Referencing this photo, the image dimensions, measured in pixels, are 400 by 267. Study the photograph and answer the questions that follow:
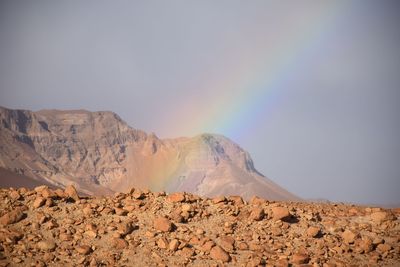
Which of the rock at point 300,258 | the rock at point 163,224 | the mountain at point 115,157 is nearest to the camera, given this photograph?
the rock at point 300,258

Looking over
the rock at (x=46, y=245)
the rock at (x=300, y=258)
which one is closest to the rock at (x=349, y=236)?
the rock at (x=300, y=258)

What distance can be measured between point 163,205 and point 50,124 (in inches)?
6287

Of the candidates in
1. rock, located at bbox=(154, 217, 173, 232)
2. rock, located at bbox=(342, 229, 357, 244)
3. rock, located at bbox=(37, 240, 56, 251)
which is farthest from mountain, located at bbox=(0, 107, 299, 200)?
rock, located at bbox=(37, 240, 56, 251)

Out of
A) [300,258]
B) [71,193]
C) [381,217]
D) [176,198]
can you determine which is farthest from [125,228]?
[381,217]

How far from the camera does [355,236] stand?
10641 mm

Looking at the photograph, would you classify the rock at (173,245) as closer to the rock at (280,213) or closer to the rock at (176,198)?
the rock at (176,198)

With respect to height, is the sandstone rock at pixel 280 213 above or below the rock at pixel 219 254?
above

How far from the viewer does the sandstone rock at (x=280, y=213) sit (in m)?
10.9

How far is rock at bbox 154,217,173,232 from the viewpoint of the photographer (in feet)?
32.4

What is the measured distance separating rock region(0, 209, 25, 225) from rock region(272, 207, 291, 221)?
6667 millimetres

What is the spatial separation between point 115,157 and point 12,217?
15080cm

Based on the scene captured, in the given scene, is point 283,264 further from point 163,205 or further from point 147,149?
point 147,149

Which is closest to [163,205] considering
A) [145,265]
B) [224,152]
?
[145,265]

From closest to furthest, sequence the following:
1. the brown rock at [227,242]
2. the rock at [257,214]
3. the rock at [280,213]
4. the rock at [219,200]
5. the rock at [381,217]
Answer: the brown rock at [227,242], the rock at [257,214], the rock at [280,213], the rock at [219,200], the rock at [381,217]
